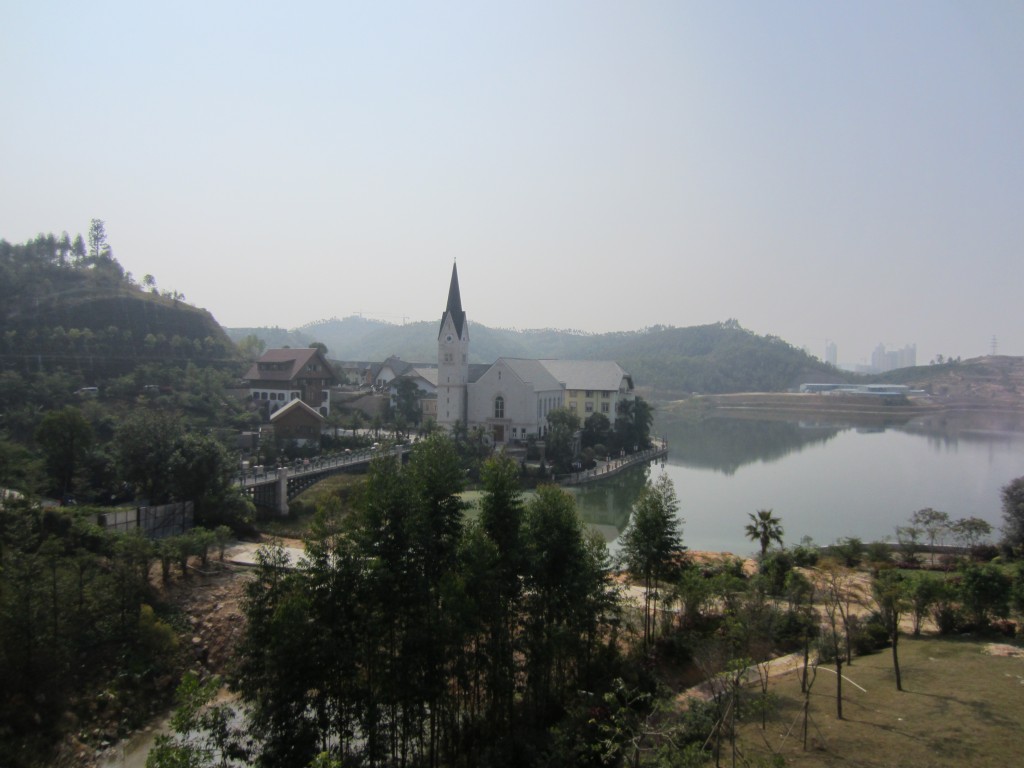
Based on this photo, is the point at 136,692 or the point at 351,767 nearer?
the point at 351,767

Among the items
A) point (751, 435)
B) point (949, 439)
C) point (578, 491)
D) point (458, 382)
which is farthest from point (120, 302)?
point (949, 439)

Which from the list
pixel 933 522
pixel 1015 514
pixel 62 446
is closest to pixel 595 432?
pixel 933 522

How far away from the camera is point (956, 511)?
26.6 meters

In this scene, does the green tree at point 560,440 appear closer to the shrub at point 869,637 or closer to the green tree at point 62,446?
the green tree at point 62,446

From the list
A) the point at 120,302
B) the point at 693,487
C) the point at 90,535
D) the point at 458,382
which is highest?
the point at 120,302

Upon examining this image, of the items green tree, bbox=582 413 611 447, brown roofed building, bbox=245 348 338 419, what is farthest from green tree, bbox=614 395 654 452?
brown roofed building, bbox=245 348 338 419

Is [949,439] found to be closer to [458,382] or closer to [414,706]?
[458,382]

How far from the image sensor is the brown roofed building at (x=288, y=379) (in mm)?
34469

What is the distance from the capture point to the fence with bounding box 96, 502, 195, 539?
15305mm

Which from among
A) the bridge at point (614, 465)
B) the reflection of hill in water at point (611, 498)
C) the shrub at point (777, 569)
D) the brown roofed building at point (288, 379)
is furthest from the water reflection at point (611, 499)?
the brown roofed building at point (288, 379)

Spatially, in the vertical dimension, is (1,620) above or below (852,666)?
above

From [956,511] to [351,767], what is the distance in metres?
26.5

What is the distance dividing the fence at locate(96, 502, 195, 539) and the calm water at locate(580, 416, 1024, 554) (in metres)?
12.7

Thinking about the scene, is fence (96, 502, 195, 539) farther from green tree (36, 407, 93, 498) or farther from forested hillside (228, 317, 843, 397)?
forested hillside (228, 317, 843, 397)
